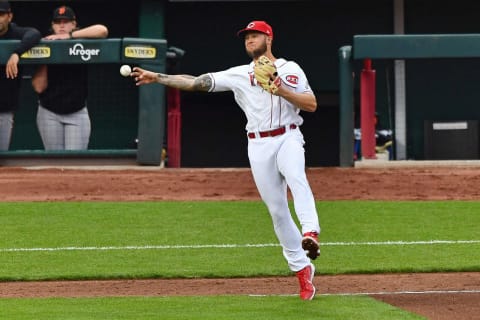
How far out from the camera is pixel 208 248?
10883 mm

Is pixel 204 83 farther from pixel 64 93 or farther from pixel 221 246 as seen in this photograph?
pixel 64 93

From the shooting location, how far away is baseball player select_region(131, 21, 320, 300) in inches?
309

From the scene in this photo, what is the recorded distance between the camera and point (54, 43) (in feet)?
51.2

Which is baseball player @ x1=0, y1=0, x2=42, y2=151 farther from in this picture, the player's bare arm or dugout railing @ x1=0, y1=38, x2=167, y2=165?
the player's bare arm

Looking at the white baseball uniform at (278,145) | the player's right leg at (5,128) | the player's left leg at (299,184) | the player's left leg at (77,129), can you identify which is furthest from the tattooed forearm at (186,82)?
the player's right leg at (5,128)

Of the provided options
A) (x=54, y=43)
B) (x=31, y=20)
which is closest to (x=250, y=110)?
(x=54, y=43)

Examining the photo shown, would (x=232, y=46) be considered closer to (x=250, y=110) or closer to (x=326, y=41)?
(x=326, y=41)

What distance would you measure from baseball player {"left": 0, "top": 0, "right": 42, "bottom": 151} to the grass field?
7.72 feet

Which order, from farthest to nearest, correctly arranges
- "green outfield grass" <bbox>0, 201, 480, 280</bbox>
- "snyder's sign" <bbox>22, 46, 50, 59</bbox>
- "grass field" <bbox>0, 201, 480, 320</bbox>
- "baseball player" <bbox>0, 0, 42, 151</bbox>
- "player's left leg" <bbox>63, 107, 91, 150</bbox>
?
"player's left leg" <bbox>63, 107, 91, 150</bbox>, "snyder's sign" <bbox>22, 46, 50, 59</bbox>, "baseball player" <bbox>0, 0, 42, 151</bbox>, "green outfield grass" <bbox>0, 201, 480, 280</bbox>, "grass field" <bbox>0, 201, 480, 320</bbox>

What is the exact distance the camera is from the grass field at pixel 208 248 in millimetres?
7672

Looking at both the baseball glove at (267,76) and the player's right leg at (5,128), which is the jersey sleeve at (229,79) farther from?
the player's right leg at (5,128)

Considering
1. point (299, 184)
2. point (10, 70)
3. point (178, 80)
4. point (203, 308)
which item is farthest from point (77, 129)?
point (203, 308)

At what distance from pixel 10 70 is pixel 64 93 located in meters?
0.80

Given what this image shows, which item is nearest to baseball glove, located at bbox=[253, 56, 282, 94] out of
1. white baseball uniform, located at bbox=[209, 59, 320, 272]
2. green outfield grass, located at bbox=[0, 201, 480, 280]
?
white baseball uniform, located at bbox=[209, 59, 320, 272]
